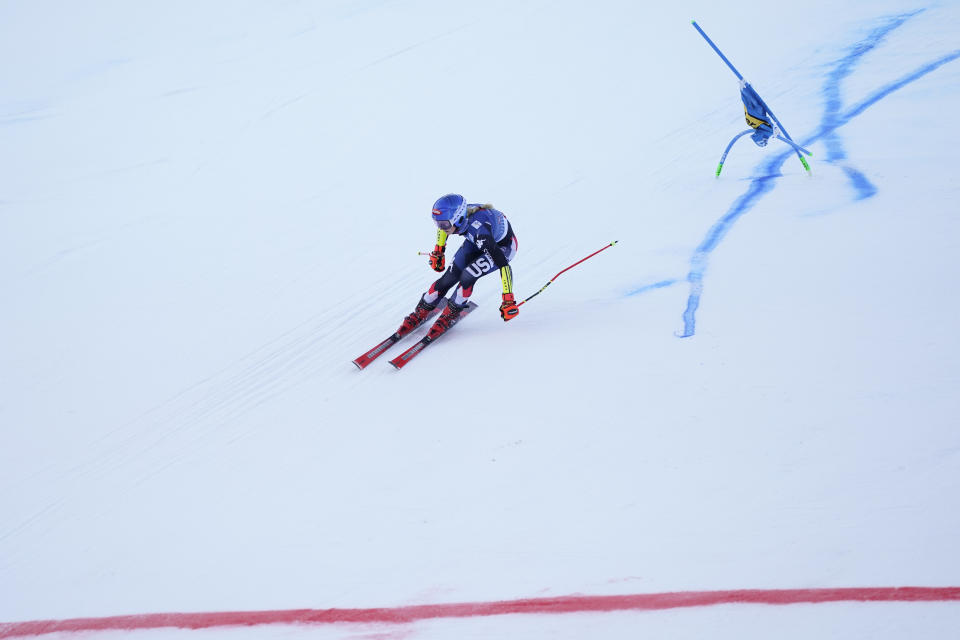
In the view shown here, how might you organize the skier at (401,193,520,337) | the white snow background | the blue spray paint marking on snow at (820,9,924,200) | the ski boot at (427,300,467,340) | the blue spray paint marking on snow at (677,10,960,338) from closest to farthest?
the white snow background < the skier at (401,193,520,337) < the ski boot at (427,300,467,340) < the blue spray paint marking on snow at (677,10,960,338) < the blue spray paint marking on snow at (820,9,924,200)

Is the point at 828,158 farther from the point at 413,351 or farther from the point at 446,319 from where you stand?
the point at 413,351

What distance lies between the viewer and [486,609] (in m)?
3.50

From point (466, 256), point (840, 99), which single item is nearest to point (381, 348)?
point (466, 256)

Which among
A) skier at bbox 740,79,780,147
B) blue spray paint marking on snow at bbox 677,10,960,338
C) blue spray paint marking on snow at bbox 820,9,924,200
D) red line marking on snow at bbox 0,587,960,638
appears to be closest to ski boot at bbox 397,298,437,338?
blue spray paint marking on snow at bbox 677,10,960,338

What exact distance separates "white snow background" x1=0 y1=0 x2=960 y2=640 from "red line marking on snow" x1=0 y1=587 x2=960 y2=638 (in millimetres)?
49

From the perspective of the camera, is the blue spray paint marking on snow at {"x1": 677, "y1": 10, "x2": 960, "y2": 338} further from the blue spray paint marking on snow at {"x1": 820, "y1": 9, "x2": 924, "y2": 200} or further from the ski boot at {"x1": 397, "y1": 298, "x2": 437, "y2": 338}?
the ski boot at {"x1": 397, "y1": 298, "x2": 437, "y2": 338}

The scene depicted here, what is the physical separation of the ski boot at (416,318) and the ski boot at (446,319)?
0.13m

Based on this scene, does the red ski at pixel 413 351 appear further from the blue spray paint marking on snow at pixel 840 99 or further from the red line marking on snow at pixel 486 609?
the blue spray paint marking on snow at pixel 840 99

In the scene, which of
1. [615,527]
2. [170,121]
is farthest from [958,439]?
[170,121]

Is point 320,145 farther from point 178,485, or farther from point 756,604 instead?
point 756,604

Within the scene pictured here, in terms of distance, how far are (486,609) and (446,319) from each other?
2802mm

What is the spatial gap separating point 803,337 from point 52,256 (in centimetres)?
727

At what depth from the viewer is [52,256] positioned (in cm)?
798

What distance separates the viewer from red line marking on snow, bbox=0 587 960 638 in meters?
3.24
